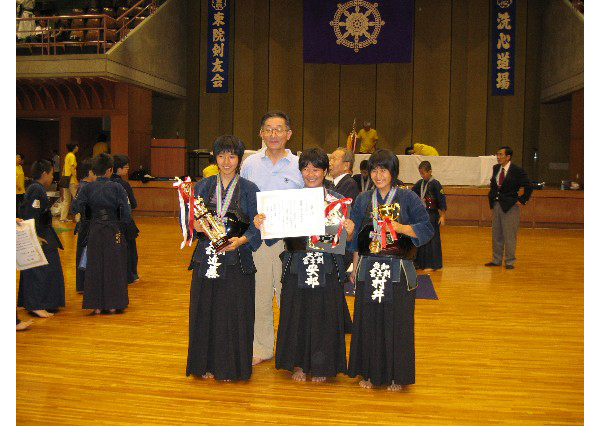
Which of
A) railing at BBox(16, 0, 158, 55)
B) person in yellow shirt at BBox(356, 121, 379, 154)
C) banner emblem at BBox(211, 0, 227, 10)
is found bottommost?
person in yellow shirt at BBox(356, 121, 379, 154)

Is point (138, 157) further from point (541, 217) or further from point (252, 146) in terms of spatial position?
point (541, 217)

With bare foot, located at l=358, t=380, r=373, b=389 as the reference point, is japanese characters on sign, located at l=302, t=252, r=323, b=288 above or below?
above

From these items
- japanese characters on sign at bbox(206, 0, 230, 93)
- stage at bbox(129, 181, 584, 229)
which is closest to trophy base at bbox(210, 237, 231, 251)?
stage at bbox(129, 181, 584, 229)

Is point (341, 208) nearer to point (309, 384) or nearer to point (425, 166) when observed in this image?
point (309, 384)

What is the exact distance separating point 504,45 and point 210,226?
14.6 meters

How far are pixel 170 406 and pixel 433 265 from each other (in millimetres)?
5323

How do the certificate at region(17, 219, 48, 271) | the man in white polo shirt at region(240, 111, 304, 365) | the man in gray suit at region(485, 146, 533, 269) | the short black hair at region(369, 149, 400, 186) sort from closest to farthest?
1. the short black hair at region(369, 149, 400, 186)
2. the man in white polo shirt at region(240, 111, 304, 365)
3. the certificate at region(17, 219, 48, 271)
4. the man in gray suit at region(485, 146, 533, 269)

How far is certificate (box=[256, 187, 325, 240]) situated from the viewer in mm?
3580

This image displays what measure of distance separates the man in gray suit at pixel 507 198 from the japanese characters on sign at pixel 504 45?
28.9ft

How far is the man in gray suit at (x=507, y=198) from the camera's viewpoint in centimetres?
809

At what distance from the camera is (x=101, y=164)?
17.8 ft

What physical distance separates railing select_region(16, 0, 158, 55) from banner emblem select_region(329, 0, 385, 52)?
4698mm

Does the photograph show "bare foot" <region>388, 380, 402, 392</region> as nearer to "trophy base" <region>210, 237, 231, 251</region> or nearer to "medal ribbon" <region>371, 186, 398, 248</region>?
"medal ribbon" <region>371, 186, 398, 248</region>

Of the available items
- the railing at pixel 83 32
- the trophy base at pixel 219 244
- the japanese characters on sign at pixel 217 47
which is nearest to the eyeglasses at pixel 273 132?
the trophy base at pixel 219 244
